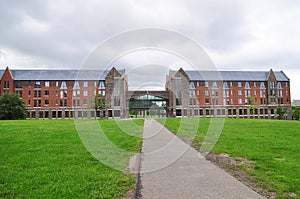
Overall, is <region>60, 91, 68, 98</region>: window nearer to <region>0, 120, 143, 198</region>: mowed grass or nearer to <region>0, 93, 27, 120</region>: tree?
<region>0, 93, 27, 120</region>: tree

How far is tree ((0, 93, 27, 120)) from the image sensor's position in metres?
51.8

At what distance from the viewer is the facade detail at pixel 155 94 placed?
70.4 m

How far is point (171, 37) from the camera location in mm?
10867

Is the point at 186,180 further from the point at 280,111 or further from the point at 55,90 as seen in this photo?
the point at 280,111

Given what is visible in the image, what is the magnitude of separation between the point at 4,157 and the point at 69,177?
157 inches

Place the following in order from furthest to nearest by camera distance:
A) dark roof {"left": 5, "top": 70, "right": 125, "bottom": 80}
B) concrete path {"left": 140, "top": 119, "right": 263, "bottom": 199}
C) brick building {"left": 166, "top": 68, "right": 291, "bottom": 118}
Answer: brick building {"left": 166, "top": 68, "right": 291, "bottom": 118}
dark roof {"left": 5, "top": 70, "right": 125, "bottom": 80}
concrete path {"left": 140, "top": 119, "right": 263, "bottom": 199}

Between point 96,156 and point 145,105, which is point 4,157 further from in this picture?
point 145,105

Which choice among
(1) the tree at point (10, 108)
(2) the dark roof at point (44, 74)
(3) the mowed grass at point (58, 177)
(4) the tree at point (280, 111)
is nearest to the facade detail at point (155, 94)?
(2) the dark roof at point (44, 74)

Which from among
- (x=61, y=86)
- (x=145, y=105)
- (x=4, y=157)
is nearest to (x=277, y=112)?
(x=145, y=105)

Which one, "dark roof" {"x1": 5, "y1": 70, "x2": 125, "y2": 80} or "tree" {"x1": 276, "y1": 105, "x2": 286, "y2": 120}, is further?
"tree" {"x1": 276, "y1": 105, "x2": 286, "y2": 120}

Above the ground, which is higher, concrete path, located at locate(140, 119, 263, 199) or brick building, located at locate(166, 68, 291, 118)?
brick building, located at locate(166, 68, 291, 118)

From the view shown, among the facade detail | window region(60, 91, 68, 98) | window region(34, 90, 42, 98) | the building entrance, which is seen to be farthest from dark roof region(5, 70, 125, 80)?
the building entrance

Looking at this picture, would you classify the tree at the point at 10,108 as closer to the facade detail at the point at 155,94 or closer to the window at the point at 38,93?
the facade detail at the point at 155,94

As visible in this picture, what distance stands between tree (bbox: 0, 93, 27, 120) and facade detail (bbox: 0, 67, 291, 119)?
16.7m
